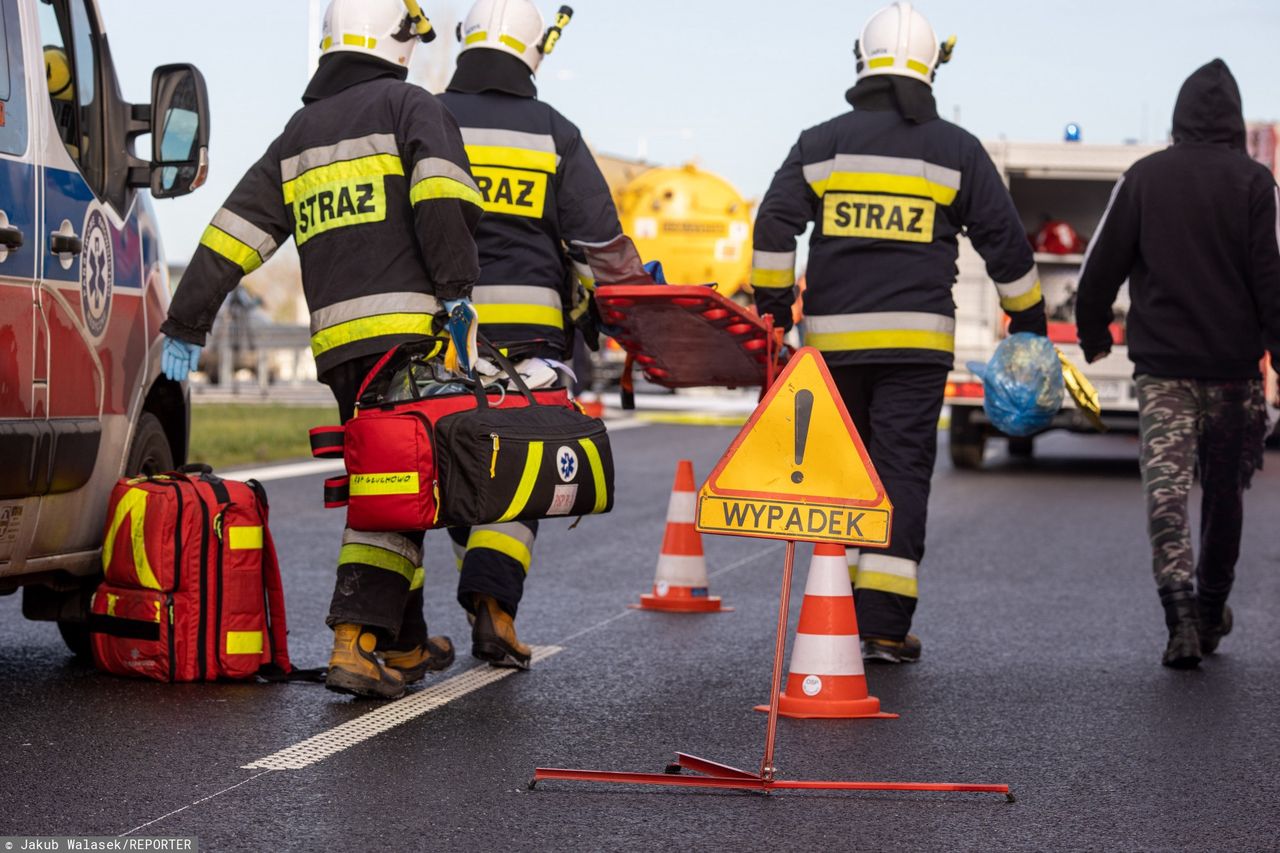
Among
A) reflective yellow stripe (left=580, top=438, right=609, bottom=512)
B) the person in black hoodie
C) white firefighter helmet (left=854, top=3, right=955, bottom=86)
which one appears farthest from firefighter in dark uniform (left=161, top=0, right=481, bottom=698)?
the person in black hoodie

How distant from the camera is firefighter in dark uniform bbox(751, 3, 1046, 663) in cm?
705

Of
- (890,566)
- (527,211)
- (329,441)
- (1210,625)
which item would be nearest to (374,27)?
(527,211)

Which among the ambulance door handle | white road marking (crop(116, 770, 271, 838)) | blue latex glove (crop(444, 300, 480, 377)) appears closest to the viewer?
white road marking (crop(116, 770, 271, 838))

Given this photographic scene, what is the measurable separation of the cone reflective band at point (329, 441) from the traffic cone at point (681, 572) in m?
2.57

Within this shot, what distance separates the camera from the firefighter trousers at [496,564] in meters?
6.52

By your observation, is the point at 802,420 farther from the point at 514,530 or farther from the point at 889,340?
A: the point at 889,340

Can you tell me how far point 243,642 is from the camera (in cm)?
616

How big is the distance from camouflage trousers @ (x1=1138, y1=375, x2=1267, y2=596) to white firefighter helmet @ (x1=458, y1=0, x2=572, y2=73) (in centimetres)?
248

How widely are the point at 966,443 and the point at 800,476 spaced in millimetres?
12740

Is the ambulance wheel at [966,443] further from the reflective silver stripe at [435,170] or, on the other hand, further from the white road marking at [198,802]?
the white road marking at [198,802]

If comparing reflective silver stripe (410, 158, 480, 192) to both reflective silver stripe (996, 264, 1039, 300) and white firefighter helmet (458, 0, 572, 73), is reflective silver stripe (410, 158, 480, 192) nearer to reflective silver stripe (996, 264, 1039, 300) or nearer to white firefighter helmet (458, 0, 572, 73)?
white firefighter helmet (458, 0, 572, 73)

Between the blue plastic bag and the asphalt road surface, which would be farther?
the blue plastic bag

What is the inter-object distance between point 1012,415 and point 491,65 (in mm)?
2254

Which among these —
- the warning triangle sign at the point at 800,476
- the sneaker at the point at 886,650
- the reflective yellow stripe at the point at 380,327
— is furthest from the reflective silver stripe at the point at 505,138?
the sneaker at the point at 886,650
